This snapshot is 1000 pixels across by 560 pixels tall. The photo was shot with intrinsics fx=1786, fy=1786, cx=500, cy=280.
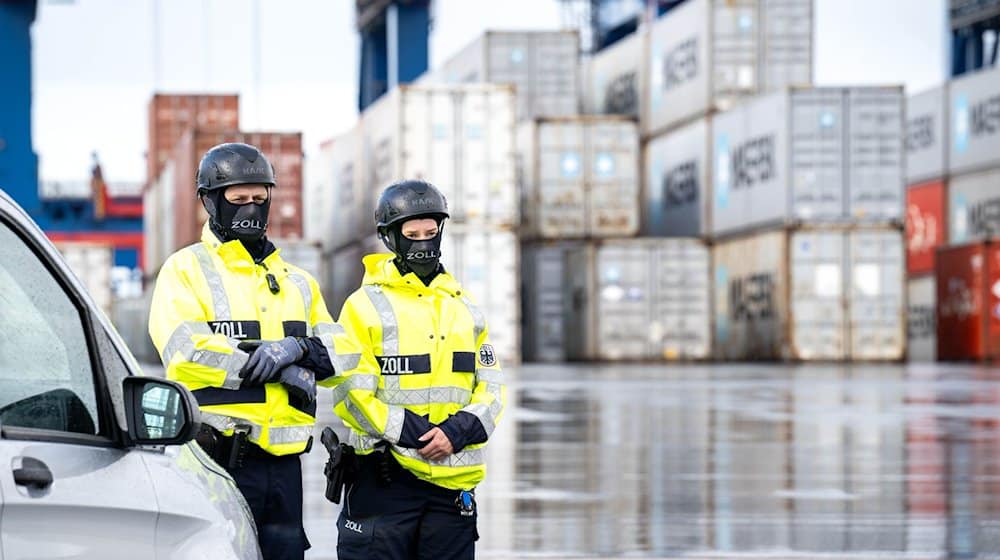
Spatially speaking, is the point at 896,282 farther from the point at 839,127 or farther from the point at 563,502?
the point at 563,502

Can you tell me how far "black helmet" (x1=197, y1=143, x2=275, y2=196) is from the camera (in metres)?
5.11

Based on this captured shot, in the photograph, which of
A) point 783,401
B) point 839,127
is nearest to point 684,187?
point 839,127

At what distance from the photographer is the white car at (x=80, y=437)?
9.90 feet

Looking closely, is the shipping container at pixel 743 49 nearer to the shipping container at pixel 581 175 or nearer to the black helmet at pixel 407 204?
the shipping container at pixel 581 175

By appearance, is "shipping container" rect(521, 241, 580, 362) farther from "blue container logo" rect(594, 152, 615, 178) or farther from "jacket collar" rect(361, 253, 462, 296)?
"jacket collar" rect(361, 253, 462, 296)

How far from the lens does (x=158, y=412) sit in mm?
3396

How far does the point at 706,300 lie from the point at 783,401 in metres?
20.1

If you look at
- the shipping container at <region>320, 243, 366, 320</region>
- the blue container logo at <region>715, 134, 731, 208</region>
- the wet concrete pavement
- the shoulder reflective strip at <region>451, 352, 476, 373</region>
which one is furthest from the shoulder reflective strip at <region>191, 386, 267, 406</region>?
the blue container logo at <region>715, 134, 731, 208</region>

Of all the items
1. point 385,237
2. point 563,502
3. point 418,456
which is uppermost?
point 385,237

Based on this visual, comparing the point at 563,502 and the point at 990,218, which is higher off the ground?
the point at 990,218

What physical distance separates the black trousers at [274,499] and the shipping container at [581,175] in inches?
1568

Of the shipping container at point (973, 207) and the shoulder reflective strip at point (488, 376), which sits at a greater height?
the shipping container at point (973, 207)

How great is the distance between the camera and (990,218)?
2044 inches

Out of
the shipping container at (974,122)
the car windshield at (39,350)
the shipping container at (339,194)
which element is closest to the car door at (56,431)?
the car windshield at (39,350)
